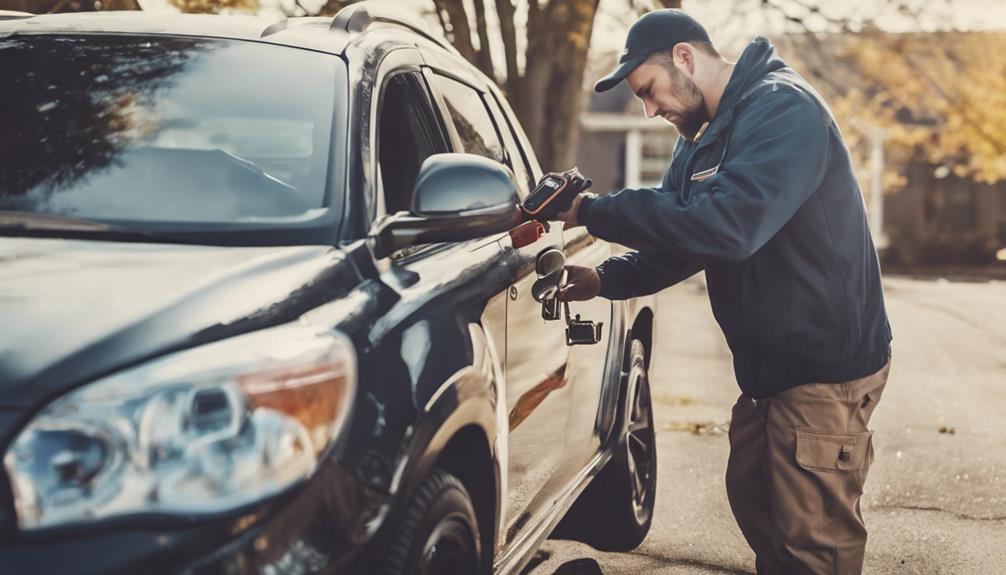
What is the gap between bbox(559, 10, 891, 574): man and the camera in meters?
3.80

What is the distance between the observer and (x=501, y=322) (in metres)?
3.62

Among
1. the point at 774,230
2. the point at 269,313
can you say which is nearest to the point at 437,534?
the point at 269,313

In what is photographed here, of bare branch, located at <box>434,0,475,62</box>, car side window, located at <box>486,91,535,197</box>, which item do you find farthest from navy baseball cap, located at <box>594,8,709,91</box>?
bare branch, located at <box>434,0,475,62</box>

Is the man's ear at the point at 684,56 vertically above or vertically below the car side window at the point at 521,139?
above

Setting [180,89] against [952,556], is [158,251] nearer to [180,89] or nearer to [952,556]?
[180,89]

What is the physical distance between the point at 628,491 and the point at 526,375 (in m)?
1.82

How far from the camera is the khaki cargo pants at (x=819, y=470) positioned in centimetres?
407

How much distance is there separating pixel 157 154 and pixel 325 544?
4.40 ft

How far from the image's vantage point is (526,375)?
3867 millimetres

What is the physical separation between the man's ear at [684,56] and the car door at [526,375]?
2.22ft

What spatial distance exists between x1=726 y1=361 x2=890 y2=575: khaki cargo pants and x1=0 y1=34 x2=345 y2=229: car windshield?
160 centimetres

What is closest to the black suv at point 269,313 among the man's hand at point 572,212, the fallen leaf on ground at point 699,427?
the man's hand at point 572,212

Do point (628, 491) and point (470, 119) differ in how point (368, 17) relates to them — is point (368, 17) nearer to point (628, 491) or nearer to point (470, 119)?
point (470, 119)

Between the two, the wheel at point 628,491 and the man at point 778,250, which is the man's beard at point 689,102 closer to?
the man at point 778,250
